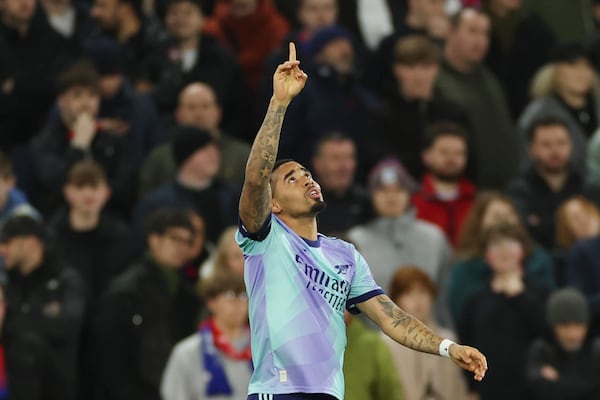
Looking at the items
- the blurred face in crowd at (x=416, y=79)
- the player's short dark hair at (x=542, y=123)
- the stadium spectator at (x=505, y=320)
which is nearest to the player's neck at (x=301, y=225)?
the stadium spectator at (x=505, y=320)

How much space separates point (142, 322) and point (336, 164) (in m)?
2.31

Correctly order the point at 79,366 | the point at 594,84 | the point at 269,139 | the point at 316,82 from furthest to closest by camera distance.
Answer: the point at 594,84 → the point at 316,82 → the point at 79,366 → the point at 269,139

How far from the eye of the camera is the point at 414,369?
42.2ft

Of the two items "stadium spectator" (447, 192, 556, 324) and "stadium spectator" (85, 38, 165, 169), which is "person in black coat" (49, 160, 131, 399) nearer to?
"stadium spectator" (85, 38, 165, 169)

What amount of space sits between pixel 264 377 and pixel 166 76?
7.45 metres

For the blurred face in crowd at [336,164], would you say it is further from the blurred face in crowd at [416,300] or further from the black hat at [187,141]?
the blurred face in crowd at [416,300]

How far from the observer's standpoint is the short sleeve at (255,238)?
344 inches

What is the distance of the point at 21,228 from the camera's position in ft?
43.3

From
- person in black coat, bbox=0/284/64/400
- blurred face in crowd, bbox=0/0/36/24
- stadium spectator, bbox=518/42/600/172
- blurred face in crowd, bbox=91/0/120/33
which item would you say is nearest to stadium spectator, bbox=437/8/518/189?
stadium spectator, bbox=518/42/600/172

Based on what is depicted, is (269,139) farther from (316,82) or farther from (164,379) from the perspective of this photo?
(316,82)


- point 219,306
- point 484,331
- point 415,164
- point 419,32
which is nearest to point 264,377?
point 219,306

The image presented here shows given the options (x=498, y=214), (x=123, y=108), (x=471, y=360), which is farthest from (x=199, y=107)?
(x=471, y=360)

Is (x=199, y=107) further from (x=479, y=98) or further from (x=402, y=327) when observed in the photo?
(x=402, y=327)

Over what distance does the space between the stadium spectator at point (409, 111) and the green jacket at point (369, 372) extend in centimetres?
318
